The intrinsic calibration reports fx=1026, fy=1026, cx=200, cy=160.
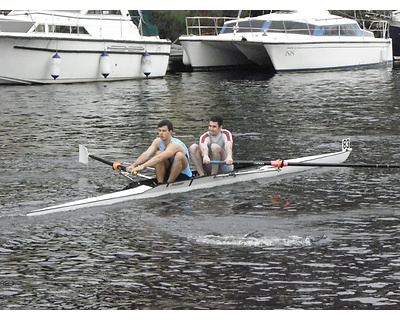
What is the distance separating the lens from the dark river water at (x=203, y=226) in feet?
38.8

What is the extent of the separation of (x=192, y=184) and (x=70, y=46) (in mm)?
21309

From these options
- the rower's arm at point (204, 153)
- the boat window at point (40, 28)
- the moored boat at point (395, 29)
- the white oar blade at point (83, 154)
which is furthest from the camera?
the moored boat at point (395, 29)

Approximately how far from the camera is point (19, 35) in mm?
36312

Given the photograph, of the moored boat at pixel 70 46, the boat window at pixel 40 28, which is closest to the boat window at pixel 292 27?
the moored boat at pixel 70 46

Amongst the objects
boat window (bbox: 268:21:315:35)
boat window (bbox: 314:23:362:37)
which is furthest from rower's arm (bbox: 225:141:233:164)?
boat window (bbox: 314:23:362:37)

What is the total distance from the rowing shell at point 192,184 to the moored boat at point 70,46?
18.4 m

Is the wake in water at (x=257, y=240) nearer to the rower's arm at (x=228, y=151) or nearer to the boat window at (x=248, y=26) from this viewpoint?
the rower's arm at (x=228, y=151)

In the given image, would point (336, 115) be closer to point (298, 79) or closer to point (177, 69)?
point (298, 79)

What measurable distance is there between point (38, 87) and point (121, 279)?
2589 centimetres

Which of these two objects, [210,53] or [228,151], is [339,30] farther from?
[228,151]

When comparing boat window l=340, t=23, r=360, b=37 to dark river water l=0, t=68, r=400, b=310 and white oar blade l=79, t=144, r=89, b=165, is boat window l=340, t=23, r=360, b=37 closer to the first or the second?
dark river water l=0, t=68, r=400, b=310
